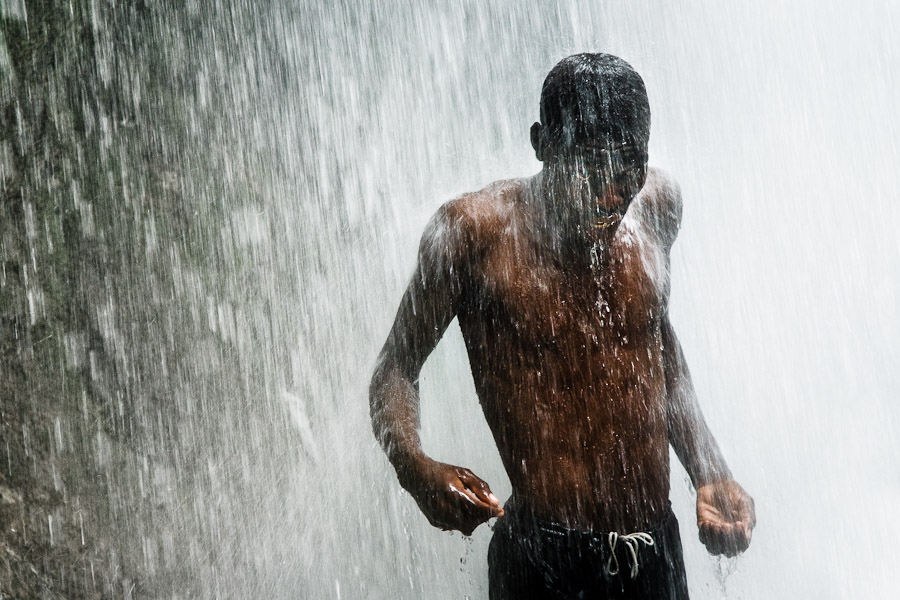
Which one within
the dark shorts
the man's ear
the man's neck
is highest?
the man's ear

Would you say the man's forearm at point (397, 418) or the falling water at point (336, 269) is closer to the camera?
the man's forearm at point (397, 418)

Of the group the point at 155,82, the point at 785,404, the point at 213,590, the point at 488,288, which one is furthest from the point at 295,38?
the point at 785,404

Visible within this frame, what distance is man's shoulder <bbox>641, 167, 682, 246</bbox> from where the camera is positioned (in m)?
1.79

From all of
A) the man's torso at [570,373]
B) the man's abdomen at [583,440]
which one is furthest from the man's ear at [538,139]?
the man's abdomen at [583,440]

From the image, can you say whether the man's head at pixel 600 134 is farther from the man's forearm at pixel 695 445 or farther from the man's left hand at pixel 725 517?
the man's left hand at pixel 725 517

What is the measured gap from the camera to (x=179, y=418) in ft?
10.3

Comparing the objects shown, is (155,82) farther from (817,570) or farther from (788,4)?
(817,570)

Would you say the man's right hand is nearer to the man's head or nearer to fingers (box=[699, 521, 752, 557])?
fingers (box=[699, 521, 752, 557])

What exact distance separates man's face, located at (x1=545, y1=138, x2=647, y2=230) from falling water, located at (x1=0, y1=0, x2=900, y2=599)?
6.22 feet

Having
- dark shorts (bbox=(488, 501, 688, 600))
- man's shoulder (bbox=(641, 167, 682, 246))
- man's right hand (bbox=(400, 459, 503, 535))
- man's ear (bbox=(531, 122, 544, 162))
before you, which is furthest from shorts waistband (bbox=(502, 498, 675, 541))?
man's ear (bbox=(531, 122, 544, 162))

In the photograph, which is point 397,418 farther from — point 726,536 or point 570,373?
point 726,536

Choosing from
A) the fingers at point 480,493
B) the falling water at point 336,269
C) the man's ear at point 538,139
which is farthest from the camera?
the falling water at point 336,269

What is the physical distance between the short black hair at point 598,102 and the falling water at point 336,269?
2012 mm

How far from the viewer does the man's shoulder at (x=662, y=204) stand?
1.79 meters
